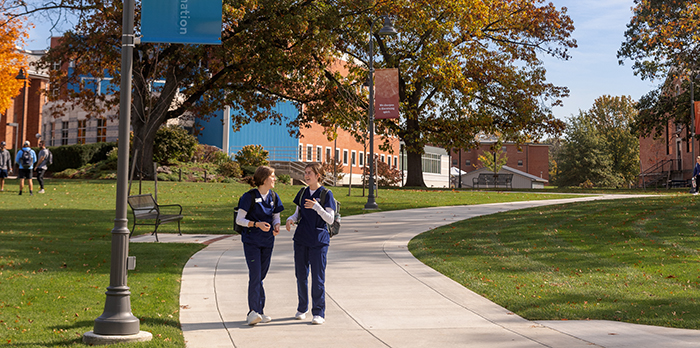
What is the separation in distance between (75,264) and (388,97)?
14.4 meters

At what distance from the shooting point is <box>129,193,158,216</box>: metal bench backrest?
13.5m

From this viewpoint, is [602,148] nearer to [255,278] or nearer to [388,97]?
[388,97]

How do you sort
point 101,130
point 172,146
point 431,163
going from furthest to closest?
point 431,163 < point 101,130 < point 172,146

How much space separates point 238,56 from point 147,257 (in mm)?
16927

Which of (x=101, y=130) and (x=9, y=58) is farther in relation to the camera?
(x=101, y=130)

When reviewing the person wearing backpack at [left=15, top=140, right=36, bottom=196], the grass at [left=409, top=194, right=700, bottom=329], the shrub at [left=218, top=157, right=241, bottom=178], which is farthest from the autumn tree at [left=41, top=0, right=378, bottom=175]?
the grass at [left=409, top=194, right=700, bottom=329]

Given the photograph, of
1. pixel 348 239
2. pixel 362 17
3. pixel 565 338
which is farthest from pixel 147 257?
pixel 362 17

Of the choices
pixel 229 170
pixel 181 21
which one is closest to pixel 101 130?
pixel 229 170

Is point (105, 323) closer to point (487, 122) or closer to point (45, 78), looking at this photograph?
point (487, 122)

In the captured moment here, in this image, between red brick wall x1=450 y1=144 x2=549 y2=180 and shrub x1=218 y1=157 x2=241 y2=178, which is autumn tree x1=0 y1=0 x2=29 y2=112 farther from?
red brick wall x1=450 y1=144 x2=549 y2=180

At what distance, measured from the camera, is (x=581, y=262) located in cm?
1068

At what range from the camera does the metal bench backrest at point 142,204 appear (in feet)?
44.3

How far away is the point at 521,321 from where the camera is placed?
22.9 feet

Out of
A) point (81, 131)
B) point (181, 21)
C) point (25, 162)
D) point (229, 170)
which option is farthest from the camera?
point (81, 131)
